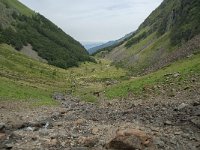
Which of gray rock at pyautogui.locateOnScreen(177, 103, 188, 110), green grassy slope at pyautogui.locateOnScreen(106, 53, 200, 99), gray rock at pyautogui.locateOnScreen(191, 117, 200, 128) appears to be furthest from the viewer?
green grassy slope at pyautogui.locateOnScreen(106, 53, 200, 99)

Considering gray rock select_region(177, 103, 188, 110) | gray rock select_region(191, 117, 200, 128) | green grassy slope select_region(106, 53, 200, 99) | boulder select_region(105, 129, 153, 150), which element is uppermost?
green grassy slope select_region(106, 53, 200, 99)

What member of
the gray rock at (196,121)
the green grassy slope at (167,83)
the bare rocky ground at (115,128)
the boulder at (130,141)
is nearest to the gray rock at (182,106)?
the bare rocky ground at (115,128)

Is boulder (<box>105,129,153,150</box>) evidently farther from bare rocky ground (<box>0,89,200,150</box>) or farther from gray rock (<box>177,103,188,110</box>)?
gray rock (<box>177,103,188,110</box>)

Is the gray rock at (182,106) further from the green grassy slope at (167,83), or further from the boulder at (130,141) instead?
the boulder at (130,141)

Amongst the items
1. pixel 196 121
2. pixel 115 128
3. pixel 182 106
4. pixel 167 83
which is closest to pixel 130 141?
pixel 115 128

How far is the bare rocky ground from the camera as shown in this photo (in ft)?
99.6

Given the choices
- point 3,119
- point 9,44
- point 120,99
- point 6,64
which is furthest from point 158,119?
point 9,44

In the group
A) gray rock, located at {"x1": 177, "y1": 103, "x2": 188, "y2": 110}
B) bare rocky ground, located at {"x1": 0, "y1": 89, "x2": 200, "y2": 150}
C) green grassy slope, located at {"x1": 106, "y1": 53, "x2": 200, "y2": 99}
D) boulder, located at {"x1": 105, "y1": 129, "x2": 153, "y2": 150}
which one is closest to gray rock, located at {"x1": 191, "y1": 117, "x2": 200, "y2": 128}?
bare rocky ground, located at {"x1": 0, "y1": 89, "x2": 200, "y2": 150}

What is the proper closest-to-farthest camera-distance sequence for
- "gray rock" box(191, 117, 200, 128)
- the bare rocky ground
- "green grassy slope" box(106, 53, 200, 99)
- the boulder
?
the boulder → the bare rocky ground → "gray rock" box(191, 117, 200, 128) → "green grassy slope" box(106, 53, 200, 99)

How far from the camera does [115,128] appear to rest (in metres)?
35.5

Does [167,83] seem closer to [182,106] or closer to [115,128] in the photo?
[182,106]

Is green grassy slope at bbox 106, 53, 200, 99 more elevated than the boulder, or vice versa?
green grassy slope at bbox 106, 53, 200, 99

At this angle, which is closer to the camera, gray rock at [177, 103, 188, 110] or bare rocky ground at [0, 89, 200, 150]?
bare rocky ground at [0, 89, 200, 150]

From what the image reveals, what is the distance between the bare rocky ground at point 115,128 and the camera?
30.3 meters
